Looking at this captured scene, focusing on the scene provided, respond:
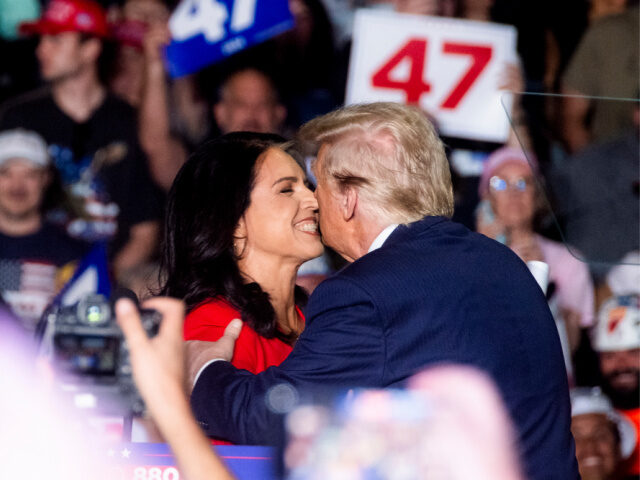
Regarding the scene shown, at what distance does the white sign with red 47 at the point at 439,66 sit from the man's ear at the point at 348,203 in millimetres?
2078

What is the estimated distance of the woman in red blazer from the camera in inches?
90.0

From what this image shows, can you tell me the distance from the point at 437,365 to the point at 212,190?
93 centimetres

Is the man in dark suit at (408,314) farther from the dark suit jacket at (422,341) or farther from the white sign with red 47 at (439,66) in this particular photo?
the white sign with red 47 at (439,66)

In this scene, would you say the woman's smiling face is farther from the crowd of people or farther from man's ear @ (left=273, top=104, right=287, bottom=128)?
man's ear @ (left=273, top=104, right=287, bottom=128)

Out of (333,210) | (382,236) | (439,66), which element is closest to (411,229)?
(382,236)

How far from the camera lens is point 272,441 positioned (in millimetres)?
1545

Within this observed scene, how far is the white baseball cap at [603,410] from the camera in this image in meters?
3.40

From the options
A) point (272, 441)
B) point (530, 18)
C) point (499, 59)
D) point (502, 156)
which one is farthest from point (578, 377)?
point (272, 441)

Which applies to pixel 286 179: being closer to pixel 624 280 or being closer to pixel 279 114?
pixel 279 114

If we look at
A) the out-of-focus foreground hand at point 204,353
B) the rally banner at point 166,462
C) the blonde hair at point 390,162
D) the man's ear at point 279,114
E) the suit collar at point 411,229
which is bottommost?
the rally banner at point 166,462

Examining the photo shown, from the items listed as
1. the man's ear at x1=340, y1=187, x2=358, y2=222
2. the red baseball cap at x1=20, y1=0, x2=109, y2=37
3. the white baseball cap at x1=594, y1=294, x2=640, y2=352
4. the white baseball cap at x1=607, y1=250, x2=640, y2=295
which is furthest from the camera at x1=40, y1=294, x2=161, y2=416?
the red baseball cap at x1=20, y1=0, x2=109, y2=37

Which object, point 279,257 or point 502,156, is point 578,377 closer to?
point 502,156

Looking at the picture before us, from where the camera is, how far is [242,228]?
2.35 m

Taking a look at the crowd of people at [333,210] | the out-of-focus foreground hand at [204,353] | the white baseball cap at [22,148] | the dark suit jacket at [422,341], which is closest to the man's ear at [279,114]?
the crowd of people at [333,210]
